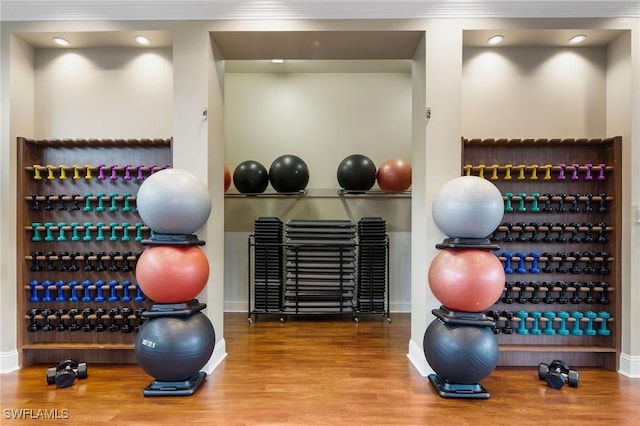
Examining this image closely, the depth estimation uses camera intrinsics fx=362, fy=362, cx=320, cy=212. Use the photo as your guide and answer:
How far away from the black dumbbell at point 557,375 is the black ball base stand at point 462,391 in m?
0.61

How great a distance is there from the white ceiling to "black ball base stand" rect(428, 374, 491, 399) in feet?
10.2

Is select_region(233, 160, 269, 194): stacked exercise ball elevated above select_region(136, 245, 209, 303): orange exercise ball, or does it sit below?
above

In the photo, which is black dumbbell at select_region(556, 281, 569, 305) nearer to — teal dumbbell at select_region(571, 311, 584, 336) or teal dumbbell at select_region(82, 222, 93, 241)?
teal dumbbell at select_region(571, 311, 584, 336)

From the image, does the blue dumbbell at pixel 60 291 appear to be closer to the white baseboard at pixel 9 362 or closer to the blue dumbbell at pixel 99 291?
the blue dumbbell at pixel 99 291

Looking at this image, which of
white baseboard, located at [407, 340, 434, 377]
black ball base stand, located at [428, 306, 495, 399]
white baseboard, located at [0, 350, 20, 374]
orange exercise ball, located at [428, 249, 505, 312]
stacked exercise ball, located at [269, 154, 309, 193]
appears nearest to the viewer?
orange exercise ball, located at [428, 249, 505, 312]

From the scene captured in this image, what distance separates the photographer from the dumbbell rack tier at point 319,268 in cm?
491

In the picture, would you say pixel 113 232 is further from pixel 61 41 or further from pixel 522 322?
pixel 522 322

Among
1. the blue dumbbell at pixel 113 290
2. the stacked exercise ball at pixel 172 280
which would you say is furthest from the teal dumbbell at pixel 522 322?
the blue dumbbell at pixel 113 290

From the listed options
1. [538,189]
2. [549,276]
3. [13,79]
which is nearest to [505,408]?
[549,276]

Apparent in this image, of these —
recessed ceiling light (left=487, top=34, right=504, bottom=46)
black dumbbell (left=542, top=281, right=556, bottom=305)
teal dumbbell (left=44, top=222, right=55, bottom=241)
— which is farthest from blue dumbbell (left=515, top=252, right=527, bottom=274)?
teal dumbbell (left=44, top=222, right=55, bottom=241)

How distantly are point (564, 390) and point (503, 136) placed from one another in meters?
2.31

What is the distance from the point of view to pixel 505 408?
2.62 meters

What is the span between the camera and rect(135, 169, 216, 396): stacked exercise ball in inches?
104

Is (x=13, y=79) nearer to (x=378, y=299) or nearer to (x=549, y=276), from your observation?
(x=378, y=299)
